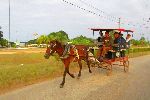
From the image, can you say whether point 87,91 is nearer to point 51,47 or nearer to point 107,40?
point 51,47

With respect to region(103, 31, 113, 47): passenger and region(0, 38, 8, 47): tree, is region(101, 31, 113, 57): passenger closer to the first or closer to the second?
region(103, 31, 113, 47): passenger

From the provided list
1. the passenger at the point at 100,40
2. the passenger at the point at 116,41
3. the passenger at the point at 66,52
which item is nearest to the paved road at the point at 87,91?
the passenger at the point at 66,52

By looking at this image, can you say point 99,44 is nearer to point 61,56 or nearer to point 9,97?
point 61,56

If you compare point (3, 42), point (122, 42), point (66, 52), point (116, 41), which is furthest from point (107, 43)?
point (3, 42)

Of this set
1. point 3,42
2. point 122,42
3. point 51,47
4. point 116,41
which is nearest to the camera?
point 51,47

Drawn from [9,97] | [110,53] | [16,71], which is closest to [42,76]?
[16,71]

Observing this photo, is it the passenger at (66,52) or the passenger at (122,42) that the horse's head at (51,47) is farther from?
the passenger at (122,42)

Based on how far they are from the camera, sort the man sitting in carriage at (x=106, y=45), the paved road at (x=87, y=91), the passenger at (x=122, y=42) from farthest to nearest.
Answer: the passenger at (x=122, y=42) < the man sitting in carriage at (x=106, y=45) < the paved road at (x=87, y=91)

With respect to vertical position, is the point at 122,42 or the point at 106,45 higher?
the point at 122,42

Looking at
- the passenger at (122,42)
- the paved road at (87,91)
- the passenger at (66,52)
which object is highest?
the passenger at (122,42)

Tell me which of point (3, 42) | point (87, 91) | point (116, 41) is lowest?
point (87, 91)

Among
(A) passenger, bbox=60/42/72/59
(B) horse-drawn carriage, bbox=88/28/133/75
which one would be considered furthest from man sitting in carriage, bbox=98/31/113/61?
(A) passenger, bbox=60/42/72/59

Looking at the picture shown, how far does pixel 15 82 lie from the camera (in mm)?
16141

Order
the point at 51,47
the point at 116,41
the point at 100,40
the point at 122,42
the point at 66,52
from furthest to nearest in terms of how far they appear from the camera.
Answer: the point at 122,42, the point at 100,40, the point at 116,41, the point at 66,52, the point at 51,47
